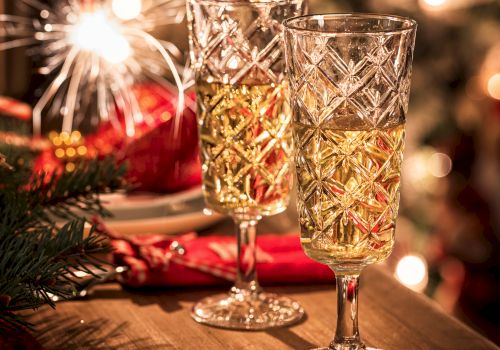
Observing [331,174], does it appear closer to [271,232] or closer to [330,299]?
[330,299]

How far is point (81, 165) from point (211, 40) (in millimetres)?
254

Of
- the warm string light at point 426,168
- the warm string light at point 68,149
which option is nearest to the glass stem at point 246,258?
the warm string light at point 68,149

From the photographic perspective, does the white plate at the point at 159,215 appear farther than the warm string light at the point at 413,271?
No

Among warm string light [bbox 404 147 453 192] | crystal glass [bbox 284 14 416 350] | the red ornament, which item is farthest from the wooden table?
warm string light [bbox 404 147 453 192]

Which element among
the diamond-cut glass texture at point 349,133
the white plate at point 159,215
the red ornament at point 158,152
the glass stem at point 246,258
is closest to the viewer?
the diamond-cut glass texture at point 349,133

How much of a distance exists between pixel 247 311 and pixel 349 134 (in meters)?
0.33

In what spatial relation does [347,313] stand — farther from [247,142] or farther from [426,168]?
[426,168]

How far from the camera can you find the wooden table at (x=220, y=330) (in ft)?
3.56

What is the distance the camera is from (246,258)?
1.21m

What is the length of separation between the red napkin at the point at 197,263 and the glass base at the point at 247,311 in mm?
48

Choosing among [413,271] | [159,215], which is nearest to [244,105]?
[159,215]

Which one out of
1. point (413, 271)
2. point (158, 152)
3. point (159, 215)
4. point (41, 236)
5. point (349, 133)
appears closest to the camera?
point (349, 133)

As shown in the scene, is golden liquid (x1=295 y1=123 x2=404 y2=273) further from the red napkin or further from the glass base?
the red napkin

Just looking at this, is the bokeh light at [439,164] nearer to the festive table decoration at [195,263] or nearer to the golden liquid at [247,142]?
the festive table decoration at [195,263]
